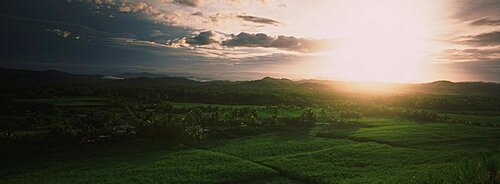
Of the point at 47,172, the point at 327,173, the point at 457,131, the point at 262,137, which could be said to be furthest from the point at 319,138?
the point at 47,172

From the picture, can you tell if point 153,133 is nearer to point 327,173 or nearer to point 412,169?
point 327,173

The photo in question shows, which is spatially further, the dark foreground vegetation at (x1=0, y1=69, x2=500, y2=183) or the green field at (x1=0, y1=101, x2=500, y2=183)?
the green field at (x1=0, y1=101, x2=500, y2=183)

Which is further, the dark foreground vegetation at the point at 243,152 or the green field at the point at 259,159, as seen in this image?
the green field at the point at 259,159

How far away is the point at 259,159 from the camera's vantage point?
22578 millimetres

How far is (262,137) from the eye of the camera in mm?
30031

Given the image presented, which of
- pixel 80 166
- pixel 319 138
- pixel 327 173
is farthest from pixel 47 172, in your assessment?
pixel 319 138

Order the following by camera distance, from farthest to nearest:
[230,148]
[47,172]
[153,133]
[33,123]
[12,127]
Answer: [33,123]
[12,127]
[153,133]
[230,148]
[47,172]

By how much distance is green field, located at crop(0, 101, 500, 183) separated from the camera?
1864 cm

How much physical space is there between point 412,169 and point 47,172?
19438 mm

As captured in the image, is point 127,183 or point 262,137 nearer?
point 127,183

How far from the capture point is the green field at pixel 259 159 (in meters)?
18.6

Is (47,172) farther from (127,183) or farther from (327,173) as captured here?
(327,173)

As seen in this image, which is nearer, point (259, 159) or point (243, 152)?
point (259, 159)

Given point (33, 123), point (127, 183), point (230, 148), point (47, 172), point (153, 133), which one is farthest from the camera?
point (33, 123)
